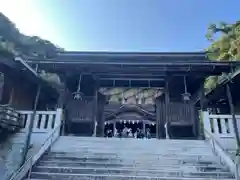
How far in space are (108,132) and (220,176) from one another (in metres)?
11.9

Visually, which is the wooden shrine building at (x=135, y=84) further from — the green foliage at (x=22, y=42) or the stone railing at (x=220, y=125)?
the green foliage at (x=22, y=42)

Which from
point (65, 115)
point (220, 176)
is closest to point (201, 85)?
point (220, 176)

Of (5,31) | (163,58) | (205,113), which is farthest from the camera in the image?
(5,31)

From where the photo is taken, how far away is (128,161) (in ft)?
25.6

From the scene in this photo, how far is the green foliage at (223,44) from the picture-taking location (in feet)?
49.2

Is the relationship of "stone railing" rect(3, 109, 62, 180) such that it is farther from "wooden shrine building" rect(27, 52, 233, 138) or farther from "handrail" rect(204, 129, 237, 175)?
"handrail" rect(204, 129, 237, 175)

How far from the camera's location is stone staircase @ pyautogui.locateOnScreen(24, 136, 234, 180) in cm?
706

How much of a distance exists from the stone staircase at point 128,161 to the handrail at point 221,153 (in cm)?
15

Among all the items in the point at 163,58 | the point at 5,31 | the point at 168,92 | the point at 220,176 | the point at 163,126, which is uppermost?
the point at 5,31

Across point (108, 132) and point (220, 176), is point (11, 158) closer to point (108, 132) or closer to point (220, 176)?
point (220, 176)

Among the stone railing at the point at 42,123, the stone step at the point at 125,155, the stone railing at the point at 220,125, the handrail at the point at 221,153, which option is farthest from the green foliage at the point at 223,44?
the stone railing at the point at 42,123

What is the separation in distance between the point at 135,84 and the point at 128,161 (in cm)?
640

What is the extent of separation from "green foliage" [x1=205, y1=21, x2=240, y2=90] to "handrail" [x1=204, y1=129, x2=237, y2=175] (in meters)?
5.73

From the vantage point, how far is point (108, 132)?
1839 cm
